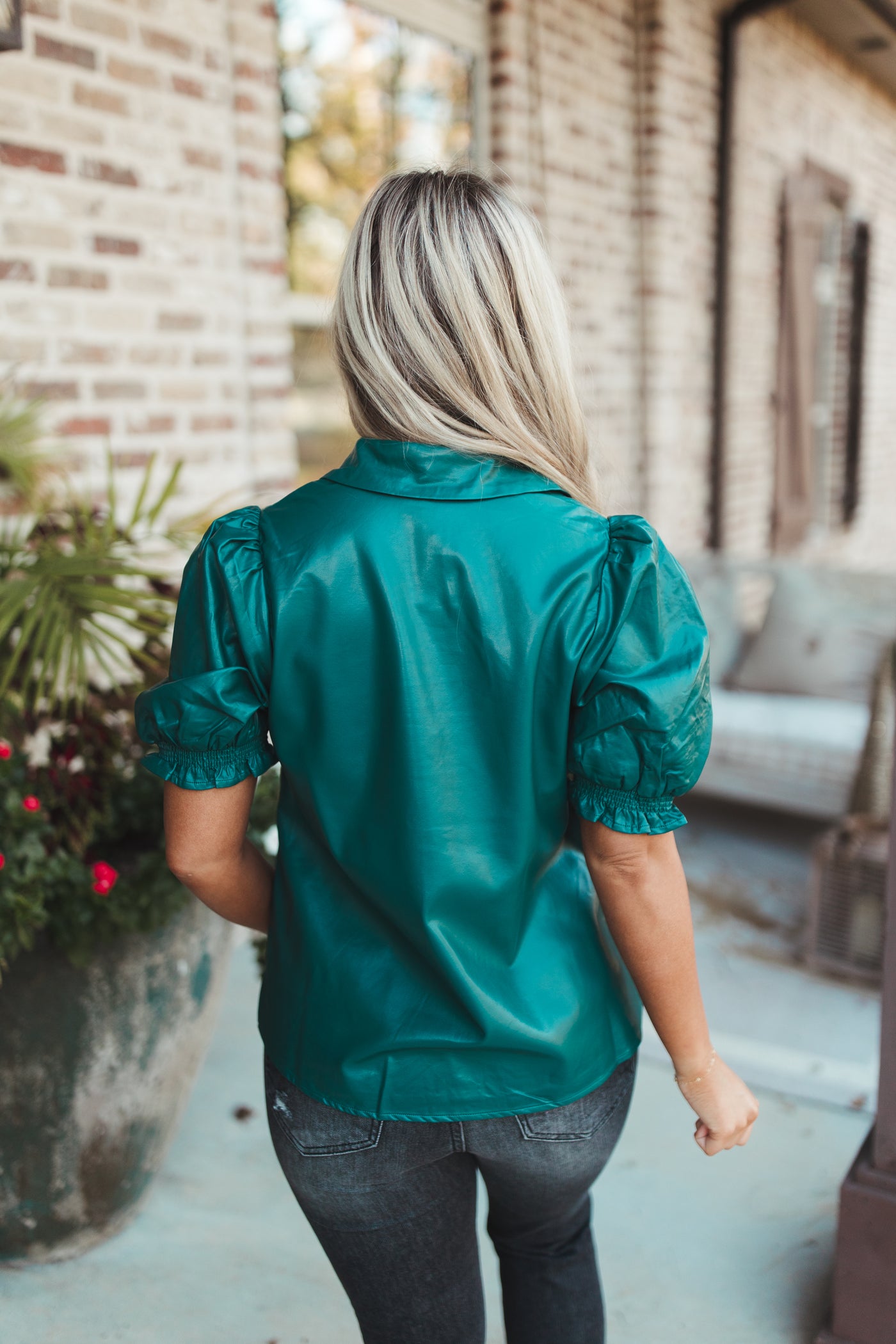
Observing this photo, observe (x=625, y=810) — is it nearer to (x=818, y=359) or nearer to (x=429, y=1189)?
(x=429, y=1189)

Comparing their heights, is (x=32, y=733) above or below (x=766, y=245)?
below

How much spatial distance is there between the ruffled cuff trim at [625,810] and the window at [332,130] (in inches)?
92.7

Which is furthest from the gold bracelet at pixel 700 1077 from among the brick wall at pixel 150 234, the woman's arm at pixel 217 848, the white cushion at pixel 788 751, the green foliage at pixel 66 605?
the white cushion at pixel 788 751

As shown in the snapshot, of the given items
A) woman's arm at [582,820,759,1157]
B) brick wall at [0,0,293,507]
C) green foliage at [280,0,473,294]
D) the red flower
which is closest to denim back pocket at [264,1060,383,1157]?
woman's arm at [582,820,759,1157]

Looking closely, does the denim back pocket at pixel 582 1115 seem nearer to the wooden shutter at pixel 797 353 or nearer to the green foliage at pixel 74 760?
the green foliage at pixel 74 760

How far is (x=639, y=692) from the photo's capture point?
3.35 ft

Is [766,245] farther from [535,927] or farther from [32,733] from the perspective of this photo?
[535,927]

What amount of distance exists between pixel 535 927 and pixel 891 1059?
866 millimetres

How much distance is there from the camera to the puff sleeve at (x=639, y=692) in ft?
3.39

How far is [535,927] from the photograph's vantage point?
1149mm

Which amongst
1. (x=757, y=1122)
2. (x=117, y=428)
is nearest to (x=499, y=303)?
(x=117, y=428)

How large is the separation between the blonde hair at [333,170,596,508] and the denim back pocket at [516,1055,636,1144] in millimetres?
662

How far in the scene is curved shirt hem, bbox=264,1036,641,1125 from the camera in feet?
3.66

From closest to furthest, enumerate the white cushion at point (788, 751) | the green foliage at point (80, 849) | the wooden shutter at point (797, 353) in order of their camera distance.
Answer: the green foliage at point (80, 849)
the white cushion at point (788, 751)
the wooden shutter at point (797, 353)
